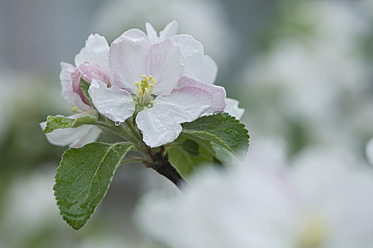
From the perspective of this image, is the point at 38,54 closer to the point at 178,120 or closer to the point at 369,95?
the point at 369,95

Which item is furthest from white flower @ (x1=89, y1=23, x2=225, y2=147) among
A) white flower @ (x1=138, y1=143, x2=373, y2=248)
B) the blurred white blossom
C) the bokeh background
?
the blurred white blossom

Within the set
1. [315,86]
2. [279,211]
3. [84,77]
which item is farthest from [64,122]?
[315,86]

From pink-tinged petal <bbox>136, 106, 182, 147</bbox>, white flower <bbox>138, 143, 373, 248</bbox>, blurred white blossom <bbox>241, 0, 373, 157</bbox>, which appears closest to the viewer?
white flower <bbox>138, 143, 373, 248</bbox>

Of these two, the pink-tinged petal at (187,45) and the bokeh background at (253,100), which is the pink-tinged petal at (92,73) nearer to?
the pink-tinged petal at (187,45)

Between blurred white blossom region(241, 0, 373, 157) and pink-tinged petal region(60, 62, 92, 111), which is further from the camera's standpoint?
blurred white blossom region(241, 0, 373, 157)

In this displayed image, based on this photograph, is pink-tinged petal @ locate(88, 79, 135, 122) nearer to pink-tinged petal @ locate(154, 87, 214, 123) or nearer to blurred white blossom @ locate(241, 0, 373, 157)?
pink-tinged petal @ locate(154, 87, 214, 123)

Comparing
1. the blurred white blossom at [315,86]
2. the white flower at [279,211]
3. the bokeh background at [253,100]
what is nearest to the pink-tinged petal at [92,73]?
the white flower at [279,211]

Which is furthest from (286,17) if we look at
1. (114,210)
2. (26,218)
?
(26,218)
